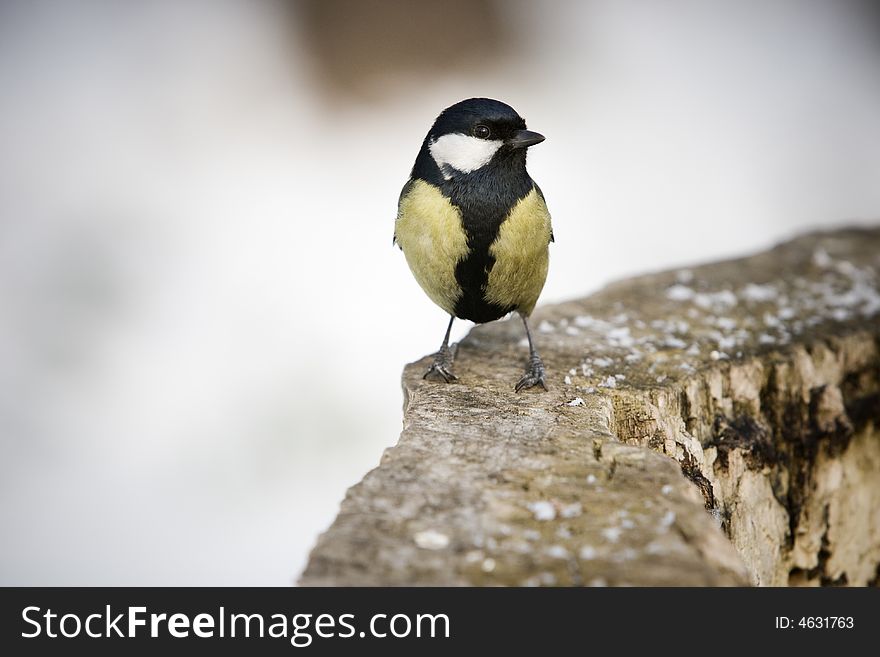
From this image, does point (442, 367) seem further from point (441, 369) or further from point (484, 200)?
point (484, 200)

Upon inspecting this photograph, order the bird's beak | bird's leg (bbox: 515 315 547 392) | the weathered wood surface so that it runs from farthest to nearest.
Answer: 1. bird's leg (bbox: 515 315 547 392)
2. the bird's beak
3. the weathered wood surface

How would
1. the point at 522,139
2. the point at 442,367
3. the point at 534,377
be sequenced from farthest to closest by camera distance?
1. the point at 442,367
2. the point at 534,377
3. the point at 522,139

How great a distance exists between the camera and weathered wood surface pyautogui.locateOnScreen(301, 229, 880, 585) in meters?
1.47

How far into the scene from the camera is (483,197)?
2170 millimetres

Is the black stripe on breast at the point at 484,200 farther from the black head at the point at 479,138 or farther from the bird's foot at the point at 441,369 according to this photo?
the bird's foot at the point at 441,369

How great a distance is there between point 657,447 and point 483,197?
2.47ft

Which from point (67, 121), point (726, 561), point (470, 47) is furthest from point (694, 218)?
point (726, 561)

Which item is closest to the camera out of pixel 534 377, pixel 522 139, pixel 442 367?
pixel 522 139

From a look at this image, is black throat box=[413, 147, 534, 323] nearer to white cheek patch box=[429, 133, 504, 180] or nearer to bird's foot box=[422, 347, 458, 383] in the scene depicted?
white cheek patch box=[429, 133, 504, 180]

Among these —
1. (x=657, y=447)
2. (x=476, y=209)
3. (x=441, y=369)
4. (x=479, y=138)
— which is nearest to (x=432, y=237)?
(x=476, y=209)

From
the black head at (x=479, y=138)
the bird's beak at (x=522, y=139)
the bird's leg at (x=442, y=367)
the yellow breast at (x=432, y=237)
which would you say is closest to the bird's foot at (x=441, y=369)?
the bird's leg at (x=442, y=367)

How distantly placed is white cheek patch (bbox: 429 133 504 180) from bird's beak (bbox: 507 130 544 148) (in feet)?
0.09

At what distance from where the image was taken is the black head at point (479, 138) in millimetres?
2152

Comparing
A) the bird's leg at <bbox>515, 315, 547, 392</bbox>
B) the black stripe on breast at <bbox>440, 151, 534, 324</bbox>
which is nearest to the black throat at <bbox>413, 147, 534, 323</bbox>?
the black stripe on breast at <bbox>440, 151, 534, 324</bbox>
